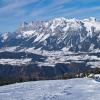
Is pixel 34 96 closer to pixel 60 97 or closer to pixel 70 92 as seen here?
pixel 60 97

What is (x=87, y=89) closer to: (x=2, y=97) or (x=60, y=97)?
(x=60, y=97)

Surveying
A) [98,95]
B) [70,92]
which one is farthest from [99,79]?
[98,95]

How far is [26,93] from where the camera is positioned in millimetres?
46125

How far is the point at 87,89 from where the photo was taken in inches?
1971

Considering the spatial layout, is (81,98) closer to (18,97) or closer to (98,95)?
(98,95)

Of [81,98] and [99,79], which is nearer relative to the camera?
[81,98]

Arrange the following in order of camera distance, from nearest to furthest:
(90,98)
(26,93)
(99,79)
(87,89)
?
1. (90,98)
2. (26,93)
3. (87,89)
4. (99,79)

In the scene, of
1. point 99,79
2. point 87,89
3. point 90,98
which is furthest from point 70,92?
point 99,79

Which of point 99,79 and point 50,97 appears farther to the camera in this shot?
point 99,79

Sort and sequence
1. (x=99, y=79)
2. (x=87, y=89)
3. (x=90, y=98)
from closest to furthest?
(x=90, y=98) → (x=87, y=89) → (x=99, y=79)

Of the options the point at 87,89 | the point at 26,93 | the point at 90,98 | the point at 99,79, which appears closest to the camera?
the point at 90,98

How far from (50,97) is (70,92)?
6.60 meters

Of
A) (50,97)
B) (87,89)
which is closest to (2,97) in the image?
(50,97)

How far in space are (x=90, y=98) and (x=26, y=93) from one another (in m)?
9.21
